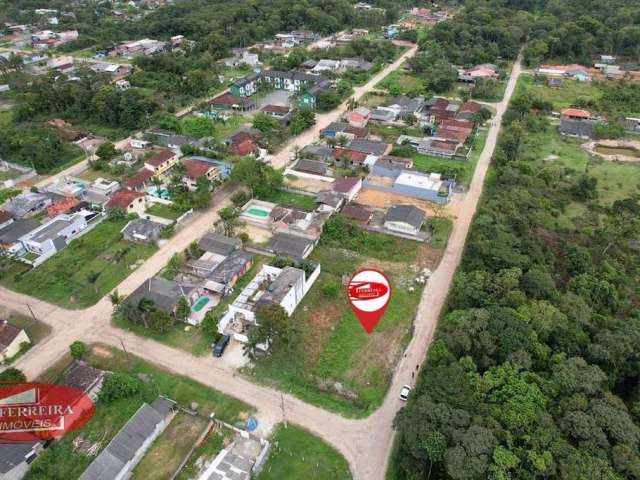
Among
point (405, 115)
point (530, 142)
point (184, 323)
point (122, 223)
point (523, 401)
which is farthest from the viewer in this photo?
point (405, 115)

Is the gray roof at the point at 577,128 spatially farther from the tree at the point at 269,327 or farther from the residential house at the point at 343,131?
the tree at the point at 269,327

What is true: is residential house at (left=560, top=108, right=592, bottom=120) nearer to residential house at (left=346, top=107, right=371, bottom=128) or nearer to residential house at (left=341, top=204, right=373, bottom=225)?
residential house at (left=346, top=107, right=371, bottom=128)

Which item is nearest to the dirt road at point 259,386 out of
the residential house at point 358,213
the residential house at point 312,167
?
the residential house at point 358,213

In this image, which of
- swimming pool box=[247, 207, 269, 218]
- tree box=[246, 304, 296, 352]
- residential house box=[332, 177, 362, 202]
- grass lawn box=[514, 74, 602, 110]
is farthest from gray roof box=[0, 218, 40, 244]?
grass lawn box=[514, 74, 602, 110]

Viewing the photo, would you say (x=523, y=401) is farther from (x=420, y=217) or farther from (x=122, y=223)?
(x=122, y=223)

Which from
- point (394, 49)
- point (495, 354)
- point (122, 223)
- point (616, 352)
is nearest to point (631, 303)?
point (616, 352)

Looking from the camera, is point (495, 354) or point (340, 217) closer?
point (495, 354)

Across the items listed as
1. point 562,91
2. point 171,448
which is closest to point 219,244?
point 171,448

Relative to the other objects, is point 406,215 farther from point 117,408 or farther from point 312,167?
point 117,408
